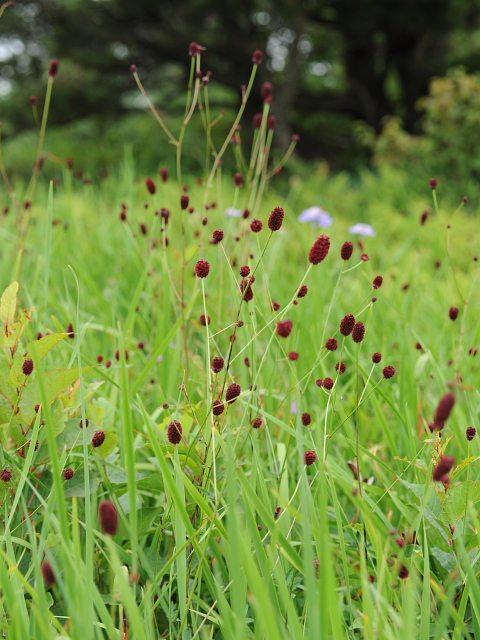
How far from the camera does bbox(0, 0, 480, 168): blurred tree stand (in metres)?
9.79

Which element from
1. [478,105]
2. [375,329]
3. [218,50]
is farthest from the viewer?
[218,50]

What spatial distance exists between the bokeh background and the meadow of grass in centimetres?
793

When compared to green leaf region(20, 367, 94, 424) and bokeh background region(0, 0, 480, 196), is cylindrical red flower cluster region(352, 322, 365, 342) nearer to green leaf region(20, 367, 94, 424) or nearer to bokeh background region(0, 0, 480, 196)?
green leaf region(20, 367, 94, 424)

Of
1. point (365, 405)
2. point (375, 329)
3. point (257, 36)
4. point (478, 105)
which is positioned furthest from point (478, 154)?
point (257, 36)

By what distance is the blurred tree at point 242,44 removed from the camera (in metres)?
9.79

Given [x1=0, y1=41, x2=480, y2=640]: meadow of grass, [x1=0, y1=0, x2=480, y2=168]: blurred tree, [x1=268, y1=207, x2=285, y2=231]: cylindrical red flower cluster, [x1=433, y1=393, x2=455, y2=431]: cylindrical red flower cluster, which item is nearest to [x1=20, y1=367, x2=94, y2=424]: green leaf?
[x1=0, y1=41, x2=480, y2=640]: meadow of grass

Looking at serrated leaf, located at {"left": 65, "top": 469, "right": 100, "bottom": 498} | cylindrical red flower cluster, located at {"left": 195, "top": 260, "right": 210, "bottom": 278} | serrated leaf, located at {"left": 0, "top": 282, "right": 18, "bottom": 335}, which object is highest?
cylindrical red flower cluster, located at {"left": 195, "top": 260, "right": 210, "bottom": 278}

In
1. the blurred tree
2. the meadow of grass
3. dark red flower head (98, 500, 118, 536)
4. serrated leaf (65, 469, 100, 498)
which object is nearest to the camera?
dark red flower head (98, 500, 118, 536)

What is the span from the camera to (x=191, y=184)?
21.8ft

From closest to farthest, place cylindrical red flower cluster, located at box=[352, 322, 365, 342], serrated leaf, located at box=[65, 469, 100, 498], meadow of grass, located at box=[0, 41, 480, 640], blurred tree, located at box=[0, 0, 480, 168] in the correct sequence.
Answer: meadow of grass, located at box=[0, 41, 480, 640]
cylindrical red flower cluster, located at box=[352, 322, 365, 342]
serrated leaf, located at box=[65, 469, 100, 498]
blurred tree, located at box=[0, 0, 480, 168]

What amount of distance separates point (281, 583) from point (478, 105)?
6707mm

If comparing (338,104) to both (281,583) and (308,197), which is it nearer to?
(308,197)

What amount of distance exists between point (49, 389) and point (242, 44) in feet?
35.3

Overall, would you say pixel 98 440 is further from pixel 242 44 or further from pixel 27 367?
pixel 242 44
